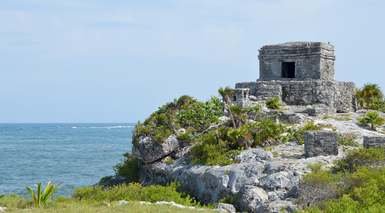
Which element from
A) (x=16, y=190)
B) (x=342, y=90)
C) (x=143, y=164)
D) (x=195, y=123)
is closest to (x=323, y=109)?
Answer: (x=342, y=90)

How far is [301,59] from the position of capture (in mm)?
29219

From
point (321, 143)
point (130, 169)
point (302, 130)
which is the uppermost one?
point (302, 130)

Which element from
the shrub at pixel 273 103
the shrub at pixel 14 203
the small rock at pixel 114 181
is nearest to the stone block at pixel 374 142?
the shrub at pixel 273 103

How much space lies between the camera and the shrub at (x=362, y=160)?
1917 cm

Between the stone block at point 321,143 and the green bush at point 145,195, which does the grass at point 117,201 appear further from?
the stone block at point 321,143

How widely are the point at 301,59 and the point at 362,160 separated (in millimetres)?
10549

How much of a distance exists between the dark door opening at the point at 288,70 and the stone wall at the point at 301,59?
0.22 meters

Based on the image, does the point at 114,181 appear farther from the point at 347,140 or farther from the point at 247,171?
the point at 347,140

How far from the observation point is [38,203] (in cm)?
1880

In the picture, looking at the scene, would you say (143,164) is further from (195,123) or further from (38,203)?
(38,203)

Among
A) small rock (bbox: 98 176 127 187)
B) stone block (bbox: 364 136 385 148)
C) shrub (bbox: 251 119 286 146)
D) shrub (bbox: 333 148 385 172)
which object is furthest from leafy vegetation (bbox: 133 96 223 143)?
shrub (bbox: 333 148 385 172)

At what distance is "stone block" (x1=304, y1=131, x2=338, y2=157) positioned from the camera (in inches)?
827

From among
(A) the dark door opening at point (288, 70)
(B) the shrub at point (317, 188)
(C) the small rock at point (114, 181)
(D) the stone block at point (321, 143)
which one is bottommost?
(C) the small rock at point (114, 181)

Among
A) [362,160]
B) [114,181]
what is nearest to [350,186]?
[362,160]
